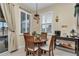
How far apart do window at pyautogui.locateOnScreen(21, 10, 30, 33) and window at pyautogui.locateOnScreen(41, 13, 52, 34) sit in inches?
11.7

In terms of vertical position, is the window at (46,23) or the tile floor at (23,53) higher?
the window at (46,23)

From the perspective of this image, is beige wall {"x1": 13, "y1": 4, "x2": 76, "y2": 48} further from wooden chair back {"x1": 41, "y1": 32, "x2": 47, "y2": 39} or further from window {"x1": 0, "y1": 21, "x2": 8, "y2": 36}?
window {"x1": 0, "y1": 21, "x2": 8, "y2": 36}

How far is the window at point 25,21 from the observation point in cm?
230

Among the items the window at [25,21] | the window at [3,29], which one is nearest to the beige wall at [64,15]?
the window at [25,21]

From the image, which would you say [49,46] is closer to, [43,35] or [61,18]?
[43,35]

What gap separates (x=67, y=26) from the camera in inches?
86.7

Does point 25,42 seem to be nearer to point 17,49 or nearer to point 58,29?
point 17,49

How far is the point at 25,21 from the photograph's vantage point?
7.78ft

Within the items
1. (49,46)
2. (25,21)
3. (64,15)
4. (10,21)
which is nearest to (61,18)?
(64,15)

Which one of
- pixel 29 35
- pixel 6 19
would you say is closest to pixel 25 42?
pixel 29 35

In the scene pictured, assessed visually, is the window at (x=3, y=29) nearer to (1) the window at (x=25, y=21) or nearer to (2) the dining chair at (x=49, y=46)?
(1) the window at (x=25, y=21)

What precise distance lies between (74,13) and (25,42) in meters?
1.13

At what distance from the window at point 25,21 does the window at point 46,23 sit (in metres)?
0.30

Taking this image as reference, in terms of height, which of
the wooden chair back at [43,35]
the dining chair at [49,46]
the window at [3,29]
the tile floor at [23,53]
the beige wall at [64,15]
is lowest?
the tile floor at [23,53]
